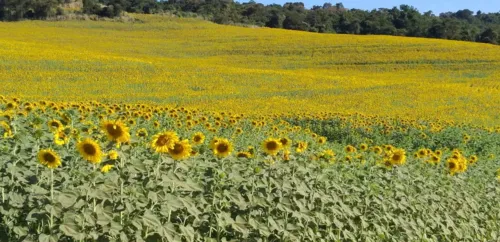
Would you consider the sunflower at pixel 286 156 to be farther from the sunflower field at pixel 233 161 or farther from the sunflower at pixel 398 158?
the sunflower at pixel 398 158

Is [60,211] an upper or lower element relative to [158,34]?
upper

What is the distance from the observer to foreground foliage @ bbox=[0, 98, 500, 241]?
3588 millimetres

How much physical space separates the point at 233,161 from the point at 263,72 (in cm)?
2515

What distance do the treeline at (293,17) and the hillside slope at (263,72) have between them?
30.7 feet

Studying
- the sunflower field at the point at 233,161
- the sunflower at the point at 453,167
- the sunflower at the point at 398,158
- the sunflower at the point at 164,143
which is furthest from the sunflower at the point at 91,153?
the sunflower at the point at 453,167

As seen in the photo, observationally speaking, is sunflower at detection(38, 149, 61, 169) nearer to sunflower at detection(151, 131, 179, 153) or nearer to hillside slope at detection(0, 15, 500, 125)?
sunflower at detection(151, 131, 179, 153)

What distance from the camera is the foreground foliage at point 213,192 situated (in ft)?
11.8

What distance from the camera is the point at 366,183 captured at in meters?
5.93

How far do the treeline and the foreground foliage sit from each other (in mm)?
53848

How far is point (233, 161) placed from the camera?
16.9 ft

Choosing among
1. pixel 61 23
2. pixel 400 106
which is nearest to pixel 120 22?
pixel 61 23

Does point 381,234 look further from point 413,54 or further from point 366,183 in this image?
point 413,54

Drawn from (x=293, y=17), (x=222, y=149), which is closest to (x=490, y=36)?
(x=293, y=17)

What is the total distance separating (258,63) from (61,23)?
72.8ft
